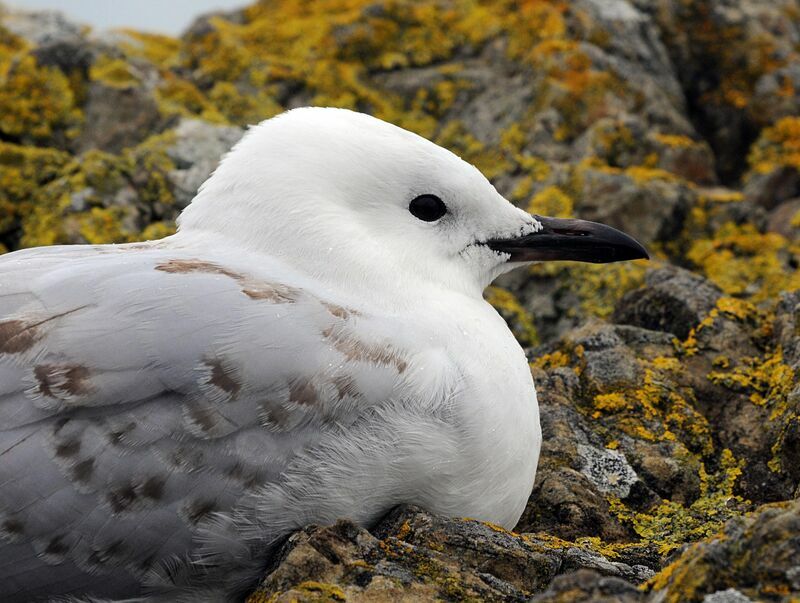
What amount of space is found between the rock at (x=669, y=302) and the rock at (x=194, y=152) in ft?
10.5

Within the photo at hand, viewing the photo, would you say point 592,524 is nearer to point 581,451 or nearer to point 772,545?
point 581,451

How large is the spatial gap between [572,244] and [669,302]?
1.00 meters

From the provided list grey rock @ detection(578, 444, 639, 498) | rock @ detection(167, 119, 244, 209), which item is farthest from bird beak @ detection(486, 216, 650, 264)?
rock @ detection(167, 119, 244, 209)

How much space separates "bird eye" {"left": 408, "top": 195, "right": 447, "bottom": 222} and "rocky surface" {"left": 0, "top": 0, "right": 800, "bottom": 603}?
1.04 metres

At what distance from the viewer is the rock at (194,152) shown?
7.55m

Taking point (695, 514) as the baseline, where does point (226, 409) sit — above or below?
above

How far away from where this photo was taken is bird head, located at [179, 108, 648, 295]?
4496mm

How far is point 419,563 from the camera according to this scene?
3.48m

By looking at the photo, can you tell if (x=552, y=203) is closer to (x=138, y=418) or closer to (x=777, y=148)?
(x=777, y=148)

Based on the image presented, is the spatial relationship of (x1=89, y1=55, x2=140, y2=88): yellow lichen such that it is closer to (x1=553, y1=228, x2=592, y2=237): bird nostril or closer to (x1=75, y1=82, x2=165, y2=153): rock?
(x1=75, y1=82, x2=165, y2=153): rock

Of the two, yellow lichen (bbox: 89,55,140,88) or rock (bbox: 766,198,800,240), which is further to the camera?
yellow lichen (bbox: 89,55,140,88)

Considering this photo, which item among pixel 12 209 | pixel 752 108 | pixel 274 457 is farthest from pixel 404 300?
pixel 752 108

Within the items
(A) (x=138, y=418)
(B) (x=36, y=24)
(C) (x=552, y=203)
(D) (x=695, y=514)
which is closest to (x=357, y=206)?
(A) (x=138, y=418)

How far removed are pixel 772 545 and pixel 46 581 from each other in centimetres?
232
